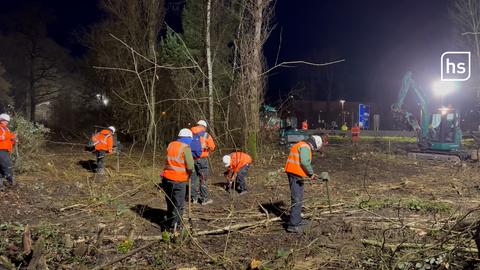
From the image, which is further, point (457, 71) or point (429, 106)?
point (429, 106)

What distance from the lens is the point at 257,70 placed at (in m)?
15.5

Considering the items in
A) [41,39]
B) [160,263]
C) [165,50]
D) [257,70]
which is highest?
[41,39]

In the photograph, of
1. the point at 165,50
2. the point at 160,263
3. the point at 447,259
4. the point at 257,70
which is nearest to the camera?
the point at 447,259

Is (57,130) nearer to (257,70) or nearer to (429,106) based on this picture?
(257,70)

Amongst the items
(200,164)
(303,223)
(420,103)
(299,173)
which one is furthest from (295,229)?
(420,103)

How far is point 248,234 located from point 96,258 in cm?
238

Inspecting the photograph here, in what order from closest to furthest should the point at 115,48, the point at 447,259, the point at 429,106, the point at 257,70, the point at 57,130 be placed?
1. the point at 447,259
2. the point at 257,70
3. the point at 429,106
4. the point at 115,48
5. the point at 57,130

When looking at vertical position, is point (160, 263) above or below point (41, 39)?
below

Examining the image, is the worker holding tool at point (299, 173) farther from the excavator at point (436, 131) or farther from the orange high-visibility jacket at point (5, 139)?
the excavator at point (436, 131)

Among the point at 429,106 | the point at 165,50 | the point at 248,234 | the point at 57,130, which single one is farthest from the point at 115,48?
the point at 248,234

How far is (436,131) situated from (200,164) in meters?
11.9

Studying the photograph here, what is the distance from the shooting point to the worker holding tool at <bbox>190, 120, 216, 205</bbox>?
9.67 m

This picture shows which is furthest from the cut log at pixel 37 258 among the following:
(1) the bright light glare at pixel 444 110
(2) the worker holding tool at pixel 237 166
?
(1) the bright light glare at pixel 444 110

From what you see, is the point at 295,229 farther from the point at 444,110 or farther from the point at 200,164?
the point at 444,110
